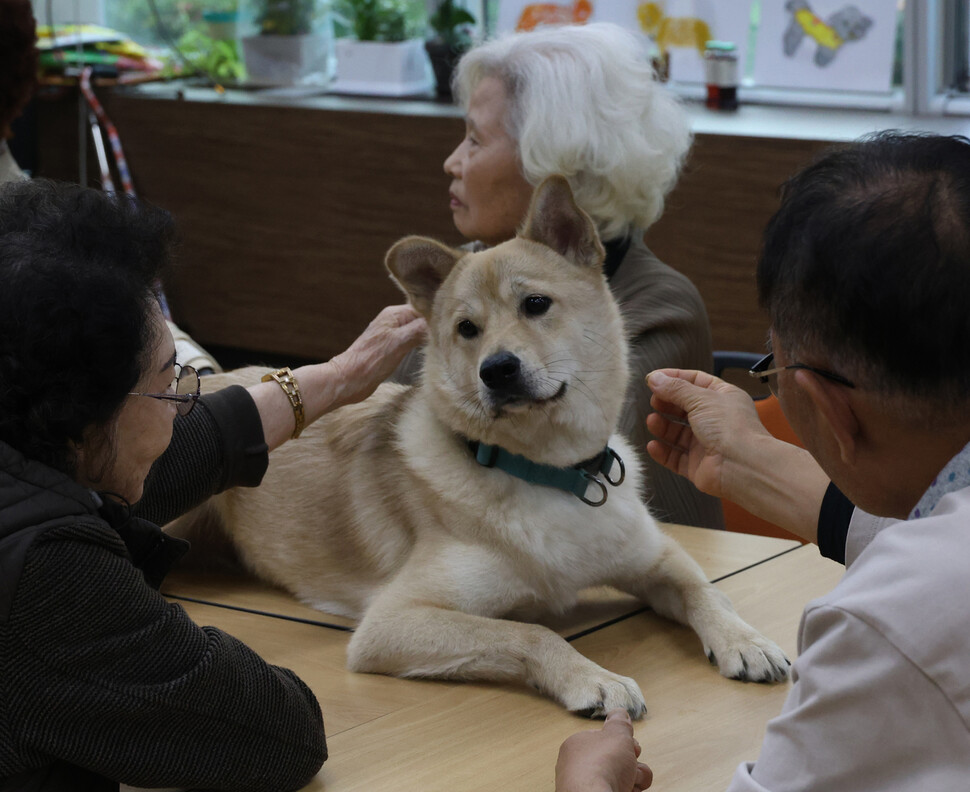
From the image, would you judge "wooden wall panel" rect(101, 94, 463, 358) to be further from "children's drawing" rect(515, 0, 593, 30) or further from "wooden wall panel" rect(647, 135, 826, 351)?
"wooden wall panel" rect(647, 135, 826, 351)

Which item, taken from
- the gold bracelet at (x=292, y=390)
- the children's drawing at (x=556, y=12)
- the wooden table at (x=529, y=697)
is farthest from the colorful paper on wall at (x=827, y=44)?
the gold bracelet at (x=292, y=390)

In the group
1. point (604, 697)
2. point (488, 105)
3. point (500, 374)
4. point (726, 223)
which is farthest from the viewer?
point (726, 223)

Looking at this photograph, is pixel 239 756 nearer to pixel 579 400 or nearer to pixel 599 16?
Result: pixel 579 400

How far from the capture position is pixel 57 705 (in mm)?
1018

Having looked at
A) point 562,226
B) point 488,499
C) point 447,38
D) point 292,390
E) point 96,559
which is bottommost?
point 488,499

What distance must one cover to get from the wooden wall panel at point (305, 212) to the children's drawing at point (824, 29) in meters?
0.72

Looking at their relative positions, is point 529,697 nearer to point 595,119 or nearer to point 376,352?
point 376,352

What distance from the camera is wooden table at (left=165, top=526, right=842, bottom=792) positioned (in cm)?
124

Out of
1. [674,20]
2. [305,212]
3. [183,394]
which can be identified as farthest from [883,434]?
[305,212]

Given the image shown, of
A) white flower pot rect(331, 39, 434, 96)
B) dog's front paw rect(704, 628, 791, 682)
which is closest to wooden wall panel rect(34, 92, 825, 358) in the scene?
white flower pot rect(331, 39, 434, 96)

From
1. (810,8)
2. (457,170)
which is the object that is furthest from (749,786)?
(810,8)

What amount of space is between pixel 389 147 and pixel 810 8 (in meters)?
1.56

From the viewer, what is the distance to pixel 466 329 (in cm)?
186

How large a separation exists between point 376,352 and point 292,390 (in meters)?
0.19
